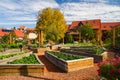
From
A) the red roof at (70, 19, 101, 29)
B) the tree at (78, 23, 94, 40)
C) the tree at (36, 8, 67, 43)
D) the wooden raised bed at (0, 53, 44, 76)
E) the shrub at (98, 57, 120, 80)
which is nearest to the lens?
the shrub at (98, 57, 120, 80)

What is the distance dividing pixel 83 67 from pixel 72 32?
154 ft

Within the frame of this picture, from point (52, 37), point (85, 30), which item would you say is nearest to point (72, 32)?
point (85, 30)

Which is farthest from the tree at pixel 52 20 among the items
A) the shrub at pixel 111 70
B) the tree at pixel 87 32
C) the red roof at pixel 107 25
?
the shrub at pixel 111 70

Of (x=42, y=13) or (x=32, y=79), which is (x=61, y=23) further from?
(x=32, y=79)

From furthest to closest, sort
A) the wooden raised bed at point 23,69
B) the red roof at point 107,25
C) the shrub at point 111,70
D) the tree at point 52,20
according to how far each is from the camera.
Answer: the red roof at point 107,25
the tree at point 52,20
the wooden raised bed at point 23,69
the shrub at point 111,70

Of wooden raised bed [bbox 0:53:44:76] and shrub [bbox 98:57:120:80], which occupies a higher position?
shrub [bbox 98:57:120:80]

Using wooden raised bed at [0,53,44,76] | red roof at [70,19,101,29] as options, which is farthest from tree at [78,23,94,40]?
wooden raised bed at [0,53,44,76]

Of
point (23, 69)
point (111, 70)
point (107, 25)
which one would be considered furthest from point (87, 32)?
point (111, 70)

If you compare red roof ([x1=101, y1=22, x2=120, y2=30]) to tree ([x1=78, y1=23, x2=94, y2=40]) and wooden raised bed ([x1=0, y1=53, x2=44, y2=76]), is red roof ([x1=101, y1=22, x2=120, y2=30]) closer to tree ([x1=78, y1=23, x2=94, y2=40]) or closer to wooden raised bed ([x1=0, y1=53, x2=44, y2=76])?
tree ([x1=78, y1=23, x2=94, y2=40])

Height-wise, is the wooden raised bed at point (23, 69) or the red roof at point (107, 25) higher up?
the red roof at point (107, 25)

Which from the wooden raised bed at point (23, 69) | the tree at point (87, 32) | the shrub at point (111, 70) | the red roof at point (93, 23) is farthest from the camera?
the red roof at point (93, 23)

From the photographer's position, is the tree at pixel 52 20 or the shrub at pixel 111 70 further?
the tree at pixel 52 20

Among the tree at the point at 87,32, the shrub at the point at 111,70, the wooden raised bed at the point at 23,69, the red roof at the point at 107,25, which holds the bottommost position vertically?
the wooden raised bed at the point at 23,69

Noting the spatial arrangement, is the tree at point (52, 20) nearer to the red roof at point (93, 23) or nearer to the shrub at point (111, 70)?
the red roof at point (93, 23)
